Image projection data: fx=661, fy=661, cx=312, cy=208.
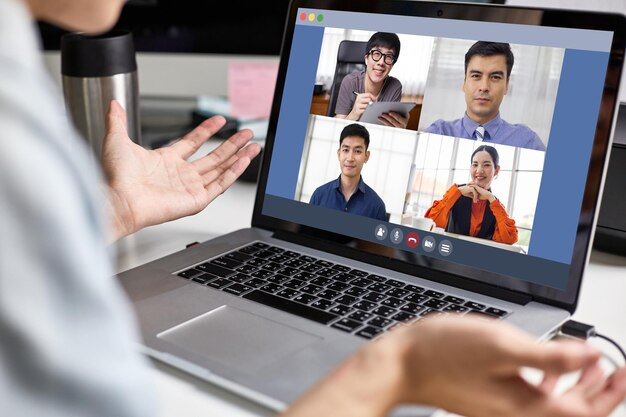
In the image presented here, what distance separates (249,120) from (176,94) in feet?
0.76

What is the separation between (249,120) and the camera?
49.8 inches

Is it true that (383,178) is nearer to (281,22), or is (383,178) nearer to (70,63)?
(70,63)

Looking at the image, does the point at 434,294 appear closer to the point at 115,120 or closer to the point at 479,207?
the point at 479,207

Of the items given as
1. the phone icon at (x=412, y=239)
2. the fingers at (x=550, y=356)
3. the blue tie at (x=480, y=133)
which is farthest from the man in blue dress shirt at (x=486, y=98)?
the fingers at (x=550, y=356)

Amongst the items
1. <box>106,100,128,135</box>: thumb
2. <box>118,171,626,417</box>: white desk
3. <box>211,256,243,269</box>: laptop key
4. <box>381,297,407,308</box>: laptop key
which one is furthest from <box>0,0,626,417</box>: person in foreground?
<box>106,100,128,135</box>: thumb

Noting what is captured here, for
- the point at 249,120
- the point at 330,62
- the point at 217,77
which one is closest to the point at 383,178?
the point at 330,62

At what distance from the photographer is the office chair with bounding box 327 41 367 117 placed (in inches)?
29.5

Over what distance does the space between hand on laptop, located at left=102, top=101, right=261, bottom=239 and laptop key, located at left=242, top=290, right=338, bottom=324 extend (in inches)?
7.6

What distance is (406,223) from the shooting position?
0.71 meters

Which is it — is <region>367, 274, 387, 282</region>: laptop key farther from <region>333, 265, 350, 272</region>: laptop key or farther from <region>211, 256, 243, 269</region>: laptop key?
<region>211, 256, 243, 269</region>: laptop key

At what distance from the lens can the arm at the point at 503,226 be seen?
64cm

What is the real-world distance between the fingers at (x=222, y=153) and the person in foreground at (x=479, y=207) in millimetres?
311

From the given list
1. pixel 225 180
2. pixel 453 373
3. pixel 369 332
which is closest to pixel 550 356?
pixel 453 373

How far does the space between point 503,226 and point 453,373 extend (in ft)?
0.98
